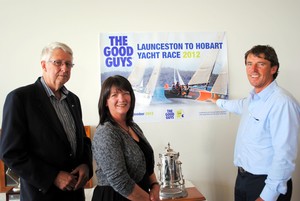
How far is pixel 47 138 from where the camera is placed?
1.19 metres

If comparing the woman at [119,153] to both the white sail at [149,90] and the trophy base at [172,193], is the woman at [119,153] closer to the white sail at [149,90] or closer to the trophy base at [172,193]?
the trophy base at [172,193]

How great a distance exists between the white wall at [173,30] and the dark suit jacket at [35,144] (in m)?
0.84

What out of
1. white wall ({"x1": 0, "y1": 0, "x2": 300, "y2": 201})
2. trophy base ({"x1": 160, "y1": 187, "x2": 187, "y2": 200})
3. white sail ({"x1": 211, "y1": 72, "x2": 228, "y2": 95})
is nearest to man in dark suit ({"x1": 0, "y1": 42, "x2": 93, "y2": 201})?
trophy base ({"x1": 160, "y1": 187, "x2": 187, "y2": 200})

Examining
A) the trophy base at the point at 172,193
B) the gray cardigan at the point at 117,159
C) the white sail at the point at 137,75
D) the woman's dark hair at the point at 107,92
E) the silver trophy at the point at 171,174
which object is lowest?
the trophy base at the point at 172,193

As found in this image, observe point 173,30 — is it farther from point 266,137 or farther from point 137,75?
point 266,137

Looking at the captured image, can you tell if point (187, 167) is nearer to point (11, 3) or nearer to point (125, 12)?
point (125, 12)

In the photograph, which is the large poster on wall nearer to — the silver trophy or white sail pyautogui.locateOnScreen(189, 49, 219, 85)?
white sail pyautogui.locateOnScreen(189, 49, 219, 85)

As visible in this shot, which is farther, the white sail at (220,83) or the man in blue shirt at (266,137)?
the white sail at (220,83)

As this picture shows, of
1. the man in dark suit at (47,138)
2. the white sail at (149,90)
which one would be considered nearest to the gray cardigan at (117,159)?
the man in dark suit at (47,138)

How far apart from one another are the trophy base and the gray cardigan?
602mm

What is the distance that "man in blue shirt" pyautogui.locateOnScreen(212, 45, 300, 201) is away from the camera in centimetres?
135

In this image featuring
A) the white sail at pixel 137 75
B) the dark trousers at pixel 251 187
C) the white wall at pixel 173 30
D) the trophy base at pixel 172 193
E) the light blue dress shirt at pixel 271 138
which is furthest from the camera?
the white sail at pixel 137 75

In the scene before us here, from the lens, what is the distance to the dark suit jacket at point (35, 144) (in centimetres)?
111

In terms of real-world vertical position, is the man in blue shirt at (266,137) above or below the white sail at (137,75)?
below
